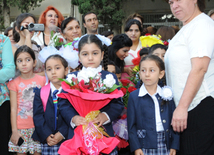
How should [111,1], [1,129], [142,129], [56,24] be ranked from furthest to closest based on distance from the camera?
[111,1]
[56,24]
[1,129]
[142,129]

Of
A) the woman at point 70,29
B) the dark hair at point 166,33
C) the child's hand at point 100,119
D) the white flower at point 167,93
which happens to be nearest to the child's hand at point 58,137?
the child's hand at point 100,119

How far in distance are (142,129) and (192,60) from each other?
35.5 inches

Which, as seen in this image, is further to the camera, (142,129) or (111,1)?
(111,1)

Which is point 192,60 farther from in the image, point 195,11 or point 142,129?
point 142,129

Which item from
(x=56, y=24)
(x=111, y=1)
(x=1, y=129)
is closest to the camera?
(x=1, y=129)

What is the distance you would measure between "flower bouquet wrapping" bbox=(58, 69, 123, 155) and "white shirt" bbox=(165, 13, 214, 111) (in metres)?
0.57

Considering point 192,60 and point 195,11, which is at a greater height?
point 195,11

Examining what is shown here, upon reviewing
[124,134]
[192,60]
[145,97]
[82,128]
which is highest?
[192,60]

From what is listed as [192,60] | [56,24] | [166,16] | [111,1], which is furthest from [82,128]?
[166,16]

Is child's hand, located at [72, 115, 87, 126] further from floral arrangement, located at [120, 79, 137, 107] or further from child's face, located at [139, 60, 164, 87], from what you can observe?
floral arrangement, located at [120, 79, 137, 107]

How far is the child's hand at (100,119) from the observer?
90.2 inches

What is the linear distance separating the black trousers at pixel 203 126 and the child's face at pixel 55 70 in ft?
5.28

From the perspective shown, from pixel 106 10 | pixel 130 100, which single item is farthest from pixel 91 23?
pixel 106 10

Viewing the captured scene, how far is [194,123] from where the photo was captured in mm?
2176
